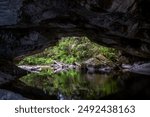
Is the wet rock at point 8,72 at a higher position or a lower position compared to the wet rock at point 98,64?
higher

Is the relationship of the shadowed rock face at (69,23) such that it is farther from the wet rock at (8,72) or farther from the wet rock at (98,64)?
the wet rock at (98,64)

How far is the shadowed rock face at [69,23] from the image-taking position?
619 inches

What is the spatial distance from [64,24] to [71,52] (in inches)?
1156

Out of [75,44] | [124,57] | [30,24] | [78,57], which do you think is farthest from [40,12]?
[75,44]

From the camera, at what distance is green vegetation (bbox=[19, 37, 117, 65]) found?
4311cm

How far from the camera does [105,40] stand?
2117 cm

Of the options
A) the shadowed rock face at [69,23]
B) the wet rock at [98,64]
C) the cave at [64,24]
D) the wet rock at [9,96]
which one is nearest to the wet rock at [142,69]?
the wet rock at [98,64]

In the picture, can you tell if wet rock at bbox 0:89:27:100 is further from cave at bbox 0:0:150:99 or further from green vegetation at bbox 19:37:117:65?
green vegetation at bbox 19:37:117:65

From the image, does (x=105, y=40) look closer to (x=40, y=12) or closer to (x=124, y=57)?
(x=40, y=12)

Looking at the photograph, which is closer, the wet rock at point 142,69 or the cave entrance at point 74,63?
the wet rock at point 142,69

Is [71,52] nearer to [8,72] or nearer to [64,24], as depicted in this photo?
[8,72]

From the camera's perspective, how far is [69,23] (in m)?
18.3

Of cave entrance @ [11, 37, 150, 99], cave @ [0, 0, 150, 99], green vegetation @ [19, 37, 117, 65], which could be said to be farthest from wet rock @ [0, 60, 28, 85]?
green vegetation @ [19, 37, 117, 65]

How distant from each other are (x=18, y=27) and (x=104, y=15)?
5.49m
